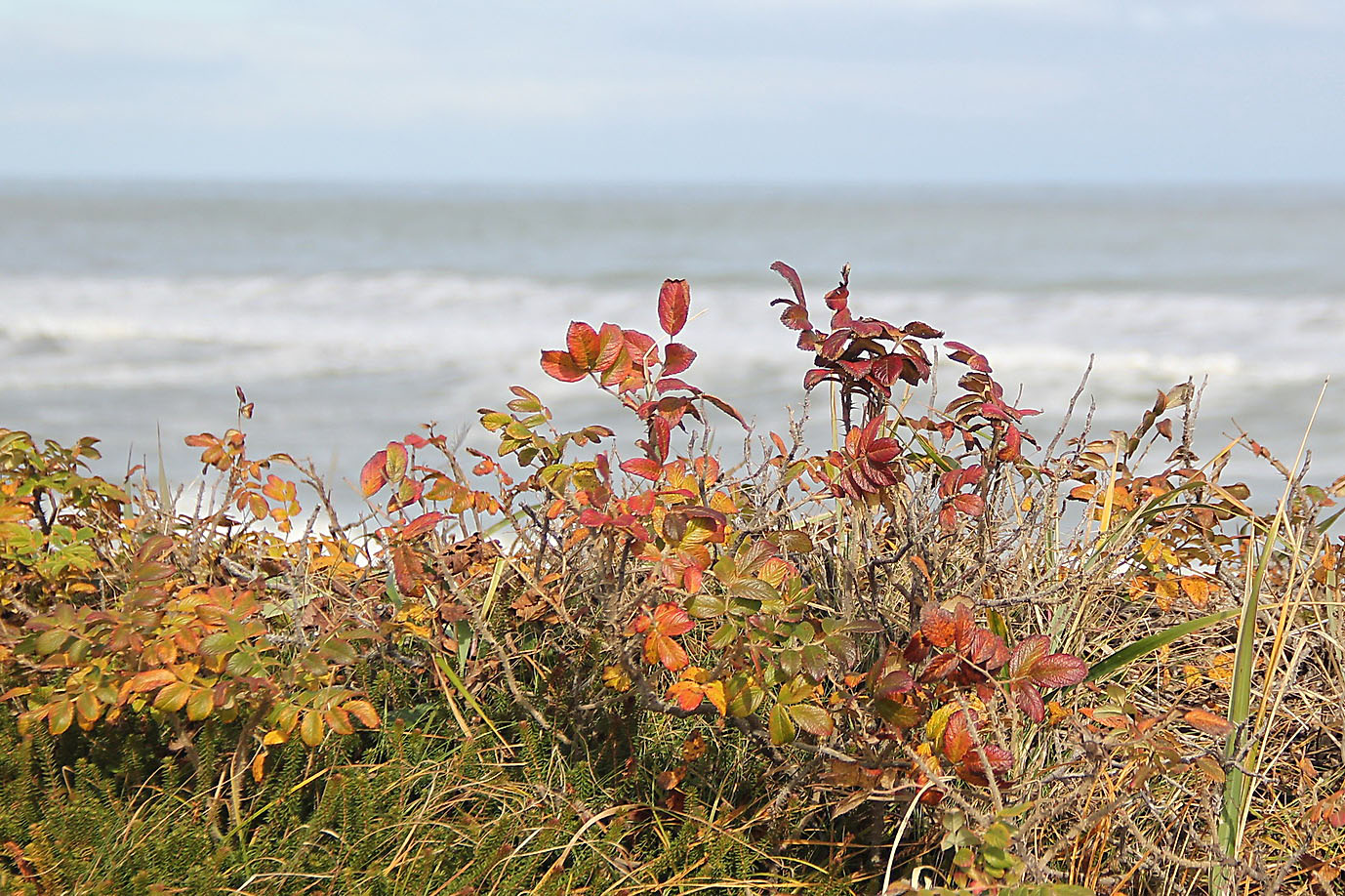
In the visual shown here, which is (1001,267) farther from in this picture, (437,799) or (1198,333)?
(437,799)

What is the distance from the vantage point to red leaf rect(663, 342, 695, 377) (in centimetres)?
193

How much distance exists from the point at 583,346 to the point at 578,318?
1362cm

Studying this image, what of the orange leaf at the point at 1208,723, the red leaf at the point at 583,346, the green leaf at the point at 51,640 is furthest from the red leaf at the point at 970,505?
the green leaf at the point at 51,640

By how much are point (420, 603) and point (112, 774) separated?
2.26 feet

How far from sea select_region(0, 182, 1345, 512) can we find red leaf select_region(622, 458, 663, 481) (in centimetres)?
65

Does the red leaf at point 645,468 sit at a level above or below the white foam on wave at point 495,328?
above

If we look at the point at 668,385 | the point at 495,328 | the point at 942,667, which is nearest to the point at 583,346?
the point at 668,385

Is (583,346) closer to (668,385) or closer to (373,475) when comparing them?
(668,385)

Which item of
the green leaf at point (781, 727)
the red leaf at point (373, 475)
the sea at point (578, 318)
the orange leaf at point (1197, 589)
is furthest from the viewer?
the sea at point (578, 318)

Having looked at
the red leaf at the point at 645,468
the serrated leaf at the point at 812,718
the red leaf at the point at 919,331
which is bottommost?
the serrated leaf at the point at 812,718

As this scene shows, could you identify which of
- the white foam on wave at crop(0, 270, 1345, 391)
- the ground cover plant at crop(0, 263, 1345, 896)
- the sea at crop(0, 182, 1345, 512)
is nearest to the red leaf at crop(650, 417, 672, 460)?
the ground cover plant at crop(0, 263, 1345, 896)

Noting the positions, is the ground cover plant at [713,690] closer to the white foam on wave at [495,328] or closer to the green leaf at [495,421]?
the green leaf at [495,421]

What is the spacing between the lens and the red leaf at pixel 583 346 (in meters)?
1.85

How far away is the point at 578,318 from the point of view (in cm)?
1534
